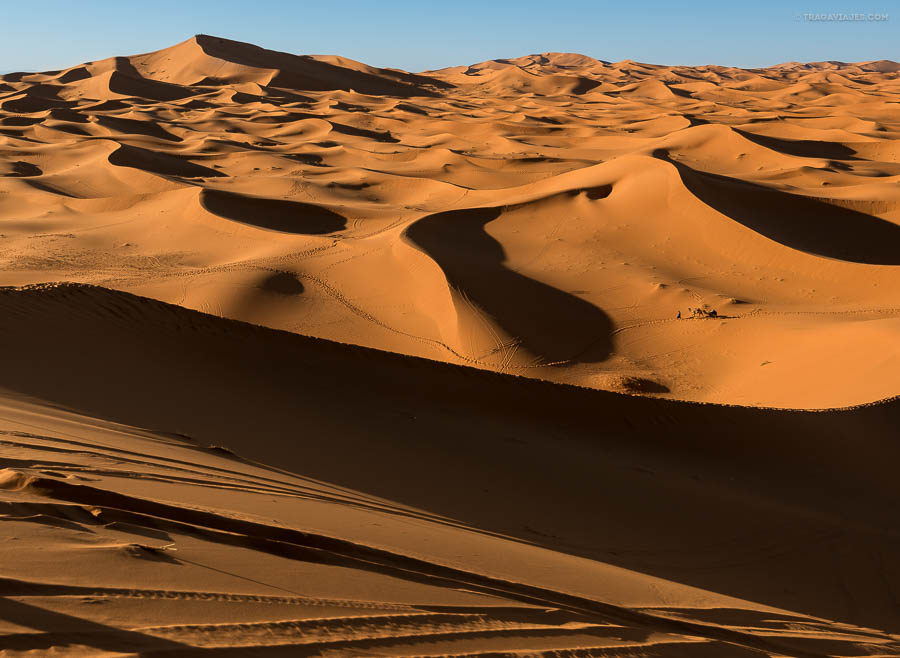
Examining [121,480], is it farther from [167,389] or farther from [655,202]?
[655,202]

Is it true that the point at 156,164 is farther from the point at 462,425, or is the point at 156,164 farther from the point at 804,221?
the point at 462,425

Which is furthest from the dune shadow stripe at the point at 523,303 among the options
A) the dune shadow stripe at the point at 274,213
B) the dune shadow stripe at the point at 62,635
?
the dune shadow stripe at the point at 62,635

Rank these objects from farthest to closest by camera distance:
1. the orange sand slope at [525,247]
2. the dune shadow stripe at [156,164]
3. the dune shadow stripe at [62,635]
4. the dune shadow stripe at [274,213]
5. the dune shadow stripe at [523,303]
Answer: the dune shadow stripe at [156,164]
the dune shadow stripe at [274,213]
the dune shadow stripe at [523,303]
the orange sand slope at [525,247]
the dune shadow stripe at [62,635]

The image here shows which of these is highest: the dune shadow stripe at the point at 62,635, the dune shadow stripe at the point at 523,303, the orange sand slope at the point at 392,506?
the dune shadow stripe at the point at 62,635

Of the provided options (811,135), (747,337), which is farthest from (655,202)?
(811,135)

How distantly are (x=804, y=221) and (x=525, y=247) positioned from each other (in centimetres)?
622

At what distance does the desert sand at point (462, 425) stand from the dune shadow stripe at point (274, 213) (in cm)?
11

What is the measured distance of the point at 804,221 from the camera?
1667cm

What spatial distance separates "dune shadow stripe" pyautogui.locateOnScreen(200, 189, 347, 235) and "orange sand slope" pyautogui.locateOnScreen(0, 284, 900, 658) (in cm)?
1036

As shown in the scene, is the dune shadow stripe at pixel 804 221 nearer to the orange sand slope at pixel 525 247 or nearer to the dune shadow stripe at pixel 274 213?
the orange sand slope at pixel 525 247

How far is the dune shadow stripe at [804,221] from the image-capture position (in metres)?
15.4

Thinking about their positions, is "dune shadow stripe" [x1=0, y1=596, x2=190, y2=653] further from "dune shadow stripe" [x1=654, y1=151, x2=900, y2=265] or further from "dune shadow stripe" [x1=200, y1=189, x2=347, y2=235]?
"dune shadow stripe" [x1=200, y1=189, x2=347, y2=235]

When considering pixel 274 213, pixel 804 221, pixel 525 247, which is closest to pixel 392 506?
pixel 525 247

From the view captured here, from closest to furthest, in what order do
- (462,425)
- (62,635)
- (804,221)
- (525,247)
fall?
(62,635)
(462,425)
(525,247)
(804,221)
